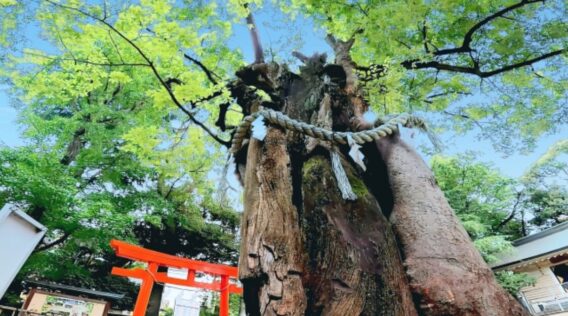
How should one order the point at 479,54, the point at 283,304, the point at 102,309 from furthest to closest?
the point at 102,309 < the point at 479,54 < the point at 283,304

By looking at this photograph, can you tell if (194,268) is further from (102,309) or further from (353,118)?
(102,309)

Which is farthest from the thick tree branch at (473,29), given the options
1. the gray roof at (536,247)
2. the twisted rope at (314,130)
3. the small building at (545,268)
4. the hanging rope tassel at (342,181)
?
the small building at (545,268)

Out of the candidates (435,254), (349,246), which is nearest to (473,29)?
(435,254)

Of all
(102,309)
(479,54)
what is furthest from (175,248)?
(479,54)

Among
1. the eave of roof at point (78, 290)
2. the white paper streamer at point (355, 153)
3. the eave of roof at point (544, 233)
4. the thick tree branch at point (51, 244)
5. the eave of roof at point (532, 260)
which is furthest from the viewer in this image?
the eave of roof at point (544, 233)

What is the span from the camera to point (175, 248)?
39.1 feet

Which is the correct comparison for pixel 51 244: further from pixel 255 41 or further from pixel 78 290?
pixel 255 41

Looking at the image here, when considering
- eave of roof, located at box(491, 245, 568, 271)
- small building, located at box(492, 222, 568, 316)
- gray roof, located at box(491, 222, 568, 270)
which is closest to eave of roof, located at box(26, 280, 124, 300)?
gray roof, located at box(491, 222, 568, 270)

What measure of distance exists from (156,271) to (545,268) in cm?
1335

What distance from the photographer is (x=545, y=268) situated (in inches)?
432

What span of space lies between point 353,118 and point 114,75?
367cm

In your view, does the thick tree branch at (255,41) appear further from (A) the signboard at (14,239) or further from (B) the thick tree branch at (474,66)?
(A) the signboard at (14,239)

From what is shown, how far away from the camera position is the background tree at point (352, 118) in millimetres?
1426

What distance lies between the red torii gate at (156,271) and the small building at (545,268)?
411 inches
